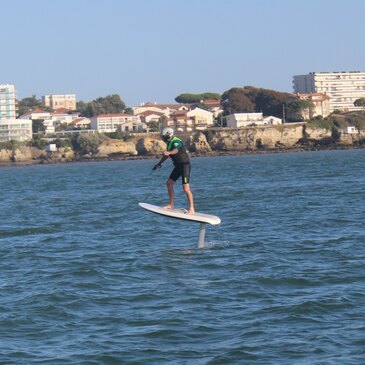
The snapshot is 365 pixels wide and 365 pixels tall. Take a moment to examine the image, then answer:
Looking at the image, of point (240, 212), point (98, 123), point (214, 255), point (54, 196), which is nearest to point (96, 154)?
point (98, 123)

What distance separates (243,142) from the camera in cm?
15050

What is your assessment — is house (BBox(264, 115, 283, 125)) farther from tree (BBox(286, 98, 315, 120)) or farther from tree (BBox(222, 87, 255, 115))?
tree (BBox(222, 87, 255, 115))

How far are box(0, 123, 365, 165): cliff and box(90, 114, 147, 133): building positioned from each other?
72.0 feet

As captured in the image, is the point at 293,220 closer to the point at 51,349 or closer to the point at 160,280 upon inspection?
the point at 160,280

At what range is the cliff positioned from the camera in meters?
149

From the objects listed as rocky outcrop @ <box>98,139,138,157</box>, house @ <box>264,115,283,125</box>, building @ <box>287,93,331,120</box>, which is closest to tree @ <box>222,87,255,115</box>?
building @ <box>287,93,331,120</box>

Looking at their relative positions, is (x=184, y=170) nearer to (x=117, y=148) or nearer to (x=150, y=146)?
(x=150, y=146)

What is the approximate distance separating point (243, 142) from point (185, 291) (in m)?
136

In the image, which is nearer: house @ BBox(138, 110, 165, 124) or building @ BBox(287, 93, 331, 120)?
building @ BBox(287, 93, 331, 120)

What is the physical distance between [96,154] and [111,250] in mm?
136434

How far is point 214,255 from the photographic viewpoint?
19438 mm

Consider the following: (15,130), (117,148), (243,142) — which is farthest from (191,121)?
(15,130)

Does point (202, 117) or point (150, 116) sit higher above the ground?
point (150, 116)

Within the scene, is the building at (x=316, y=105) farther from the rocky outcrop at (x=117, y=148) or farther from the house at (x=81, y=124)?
the house at (x=81, y=124)
